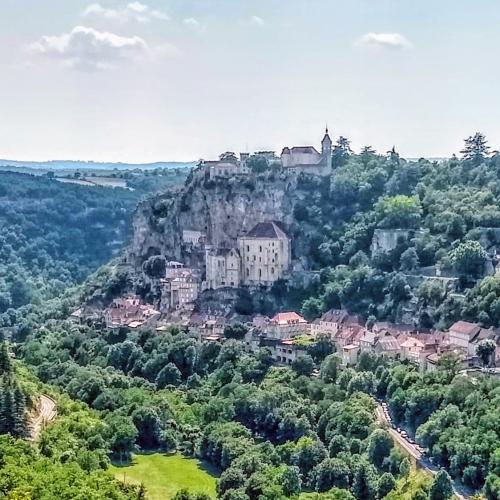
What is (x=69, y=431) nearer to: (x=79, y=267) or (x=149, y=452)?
(x=149, y=452)

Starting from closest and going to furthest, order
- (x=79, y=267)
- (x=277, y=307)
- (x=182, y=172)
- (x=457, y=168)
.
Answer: (x=277, y=307) → (x=457, y=168) → (x=79, y=267) → (x=182, y=172)

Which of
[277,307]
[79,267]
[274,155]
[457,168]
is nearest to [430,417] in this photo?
[277,307]

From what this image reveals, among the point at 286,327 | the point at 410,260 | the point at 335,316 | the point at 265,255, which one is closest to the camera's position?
the point at 286,327

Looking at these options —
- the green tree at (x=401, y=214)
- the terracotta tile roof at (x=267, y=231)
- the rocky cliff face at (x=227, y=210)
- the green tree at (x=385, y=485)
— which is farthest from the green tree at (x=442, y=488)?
the rocky cliff face at (x=227, y=210)

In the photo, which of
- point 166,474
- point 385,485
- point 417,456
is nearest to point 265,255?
point 166,474

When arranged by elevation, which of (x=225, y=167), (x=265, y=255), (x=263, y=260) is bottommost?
(x=263, y=260)

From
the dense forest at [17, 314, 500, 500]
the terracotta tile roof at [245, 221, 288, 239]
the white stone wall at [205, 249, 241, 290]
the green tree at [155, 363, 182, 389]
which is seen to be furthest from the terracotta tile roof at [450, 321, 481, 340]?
the white stone wall at [205, 249, 241, 290]

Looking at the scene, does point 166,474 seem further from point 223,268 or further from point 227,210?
point 227,210
